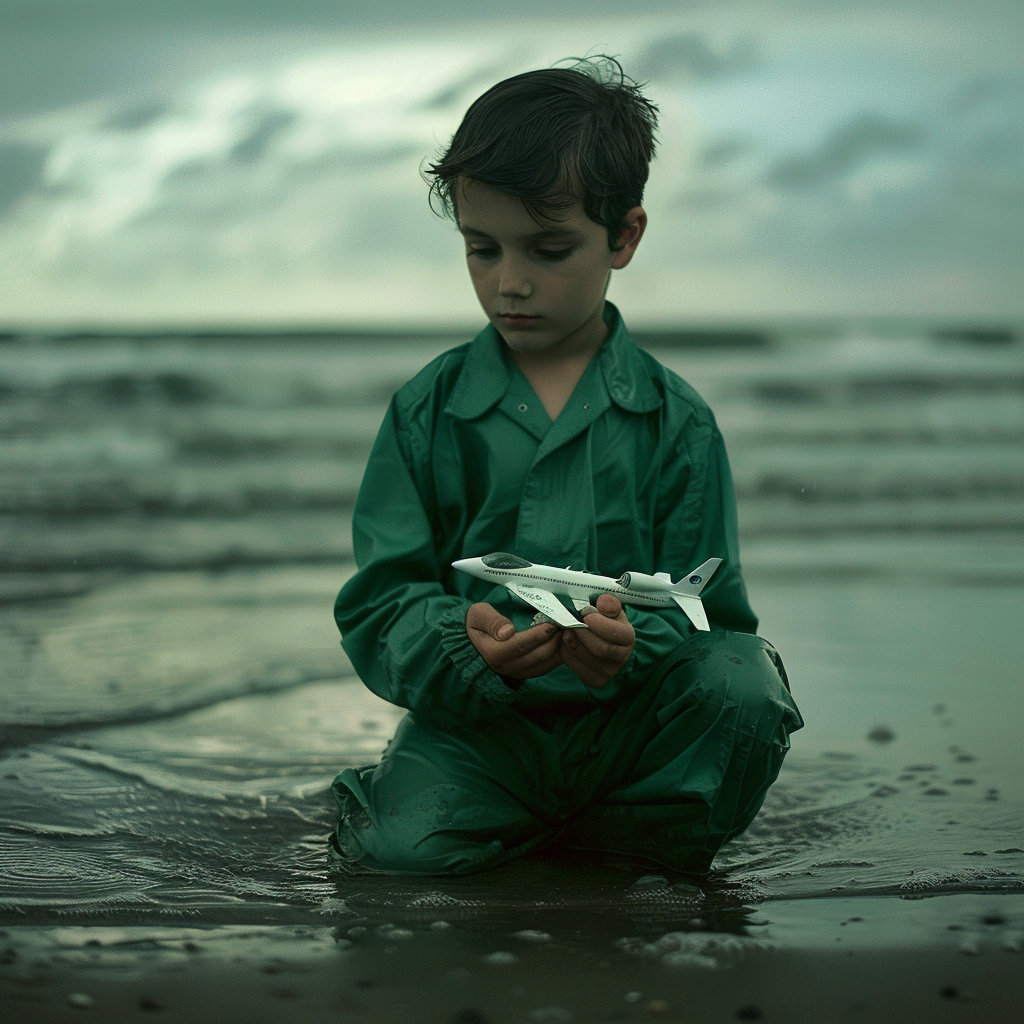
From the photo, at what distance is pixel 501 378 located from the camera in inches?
111

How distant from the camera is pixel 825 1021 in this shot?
2.05m

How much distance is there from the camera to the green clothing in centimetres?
267

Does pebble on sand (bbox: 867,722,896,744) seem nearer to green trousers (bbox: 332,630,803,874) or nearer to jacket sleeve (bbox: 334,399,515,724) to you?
green trousers (bbox: 332,630,803,874)

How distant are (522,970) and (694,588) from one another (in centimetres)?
81

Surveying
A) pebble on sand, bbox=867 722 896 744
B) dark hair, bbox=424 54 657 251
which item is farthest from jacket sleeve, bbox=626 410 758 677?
pebble on sand, bbox=867 722 896 744

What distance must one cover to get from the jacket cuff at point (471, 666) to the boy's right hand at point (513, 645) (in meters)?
0.01

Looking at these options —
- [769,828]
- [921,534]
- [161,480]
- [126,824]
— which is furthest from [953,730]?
[161,480]

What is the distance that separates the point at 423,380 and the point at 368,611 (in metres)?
0.50

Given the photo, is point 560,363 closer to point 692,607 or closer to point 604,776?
point 692,607

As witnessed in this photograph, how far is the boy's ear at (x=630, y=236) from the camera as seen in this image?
2799 millimetres

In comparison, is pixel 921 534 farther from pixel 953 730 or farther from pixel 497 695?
pixel 497 695

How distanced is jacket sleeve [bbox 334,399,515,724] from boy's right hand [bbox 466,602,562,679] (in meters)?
0.04

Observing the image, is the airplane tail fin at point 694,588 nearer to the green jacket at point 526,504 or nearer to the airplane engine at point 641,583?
the airplane engine at point 641,583

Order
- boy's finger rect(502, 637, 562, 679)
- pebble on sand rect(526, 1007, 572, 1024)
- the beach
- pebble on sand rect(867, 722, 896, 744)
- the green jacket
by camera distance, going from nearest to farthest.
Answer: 1. pebble on sand rect(526, 1007, 572, 1024)
2. the beach
3. boy's finger rect(502, 637, 562, 679)
4. the green jacket
5. pebble on sand rect(867, 722, 896, 744)
